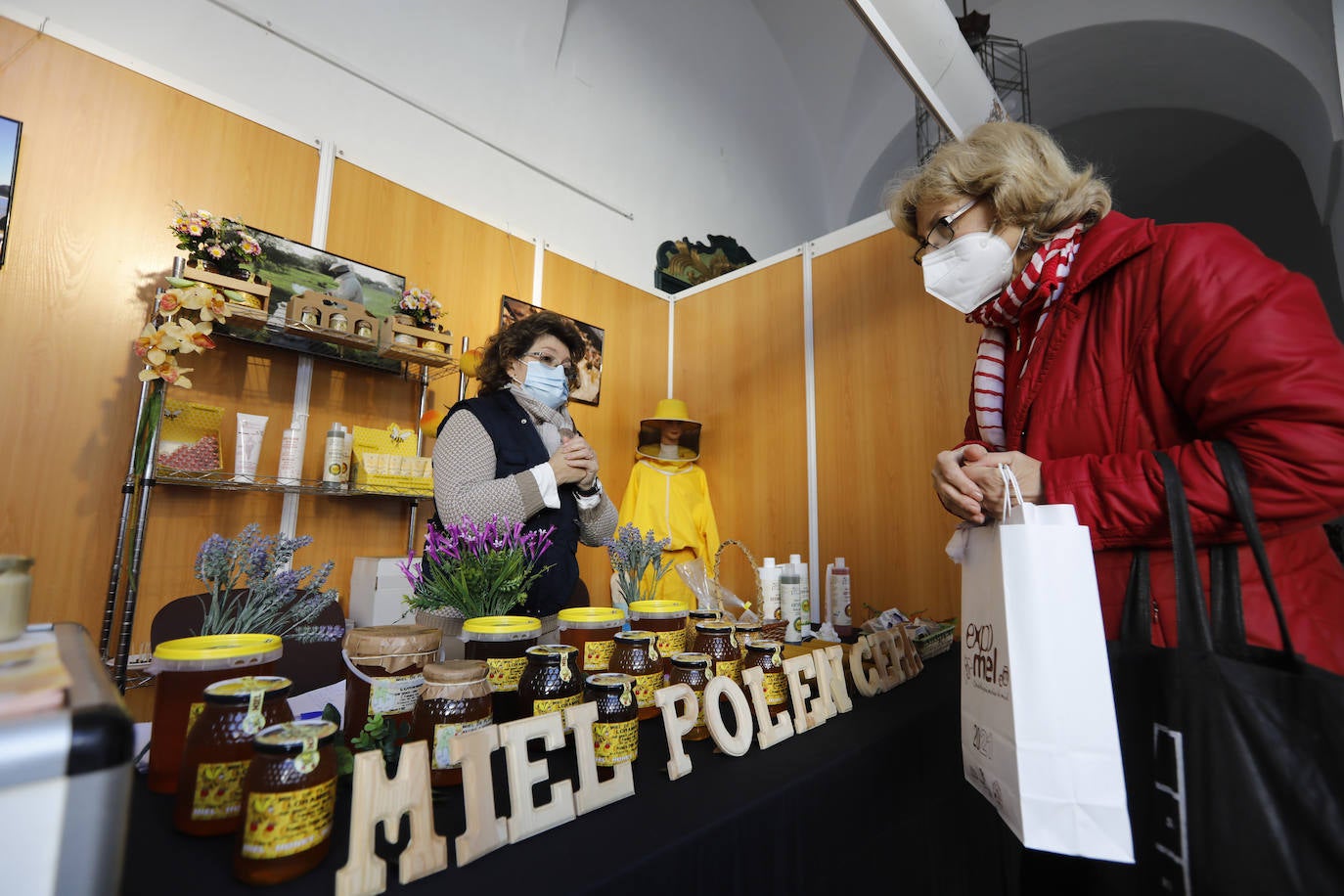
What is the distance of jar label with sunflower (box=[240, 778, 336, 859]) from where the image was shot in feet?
1.81

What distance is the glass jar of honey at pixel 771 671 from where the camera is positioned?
107 centimetres

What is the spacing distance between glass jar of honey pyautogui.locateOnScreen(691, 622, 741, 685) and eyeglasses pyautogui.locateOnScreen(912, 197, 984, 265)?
0.82m

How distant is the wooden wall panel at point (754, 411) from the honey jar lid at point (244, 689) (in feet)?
9.00

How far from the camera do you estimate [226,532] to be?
237 cm

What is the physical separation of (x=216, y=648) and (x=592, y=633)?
0.55 metres

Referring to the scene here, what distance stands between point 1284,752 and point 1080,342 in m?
0.62

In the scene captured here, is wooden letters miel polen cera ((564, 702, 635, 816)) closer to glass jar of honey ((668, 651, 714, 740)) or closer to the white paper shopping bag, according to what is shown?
glass jar of honey ((668, 651, 714, 740))

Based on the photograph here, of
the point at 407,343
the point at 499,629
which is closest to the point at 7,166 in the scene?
the point at 407,343

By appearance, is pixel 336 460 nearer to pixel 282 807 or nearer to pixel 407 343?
pixel 407 343

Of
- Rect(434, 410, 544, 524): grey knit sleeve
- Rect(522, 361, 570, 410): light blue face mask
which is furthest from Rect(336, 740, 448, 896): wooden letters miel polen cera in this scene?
Rect(522, 361, 570, 410): light blue face mask

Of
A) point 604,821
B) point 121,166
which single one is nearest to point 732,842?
point 604,821

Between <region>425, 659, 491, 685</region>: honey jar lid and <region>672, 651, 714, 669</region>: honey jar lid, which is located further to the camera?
<region>672, 651, 714, 669</region>: honey jar lid

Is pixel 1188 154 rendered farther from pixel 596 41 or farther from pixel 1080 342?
pixel 1080 342

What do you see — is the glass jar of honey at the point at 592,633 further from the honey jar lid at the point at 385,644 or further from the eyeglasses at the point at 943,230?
the eyeglasses at the point at 943,230
